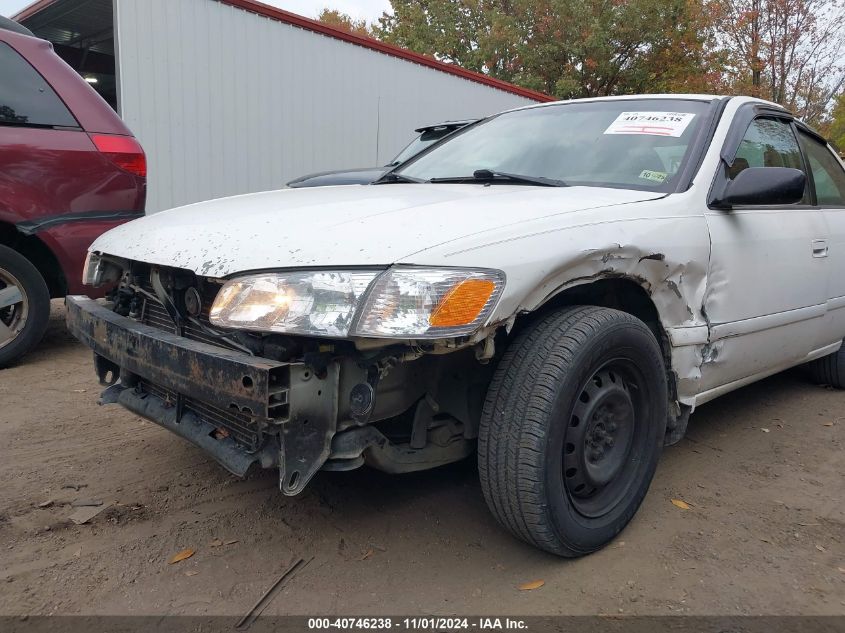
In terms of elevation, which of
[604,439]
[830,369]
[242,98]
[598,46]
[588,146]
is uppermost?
[598,46]

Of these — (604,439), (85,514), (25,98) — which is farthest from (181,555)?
(25,98)

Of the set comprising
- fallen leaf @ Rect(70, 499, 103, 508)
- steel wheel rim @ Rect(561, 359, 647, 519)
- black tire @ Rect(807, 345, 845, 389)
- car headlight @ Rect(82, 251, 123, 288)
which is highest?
car headlight @ Rect(82, 251, 123, 288)

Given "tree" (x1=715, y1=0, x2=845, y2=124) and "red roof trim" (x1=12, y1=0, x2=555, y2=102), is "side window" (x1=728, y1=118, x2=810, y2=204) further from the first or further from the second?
"tree" (x1=715, y1=0, x2=845, y2=124)

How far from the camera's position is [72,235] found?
400 cm

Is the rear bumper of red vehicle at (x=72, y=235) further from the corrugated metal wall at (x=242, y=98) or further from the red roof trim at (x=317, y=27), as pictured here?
the red roof trim at (x=317, y=27)

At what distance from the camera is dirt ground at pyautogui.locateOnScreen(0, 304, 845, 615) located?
1.96 meters

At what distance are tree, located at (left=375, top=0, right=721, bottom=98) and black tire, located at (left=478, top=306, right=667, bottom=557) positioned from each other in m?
19.6

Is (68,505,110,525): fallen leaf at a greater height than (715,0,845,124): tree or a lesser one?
lesser

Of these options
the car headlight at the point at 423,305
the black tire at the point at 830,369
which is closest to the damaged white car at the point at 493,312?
the car headlight at the point at 423,305

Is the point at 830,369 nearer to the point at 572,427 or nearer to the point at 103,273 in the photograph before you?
the point at 572,427

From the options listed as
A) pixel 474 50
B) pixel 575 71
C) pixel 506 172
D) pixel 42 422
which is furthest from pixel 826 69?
pixel 42 422

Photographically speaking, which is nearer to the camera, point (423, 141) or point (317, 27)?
point (423, 141)

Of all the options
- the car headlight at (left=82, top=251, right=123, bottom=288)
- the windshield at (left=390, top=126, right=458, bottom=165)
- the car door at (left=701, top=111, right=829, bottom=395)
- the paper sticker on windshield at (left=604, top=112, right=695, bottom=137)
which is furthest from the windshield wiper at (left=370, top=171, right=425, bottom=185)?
the windshield at (left=390, top=126, right=458, bottom=165)

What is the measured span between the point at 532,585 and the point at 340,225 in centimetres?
124
